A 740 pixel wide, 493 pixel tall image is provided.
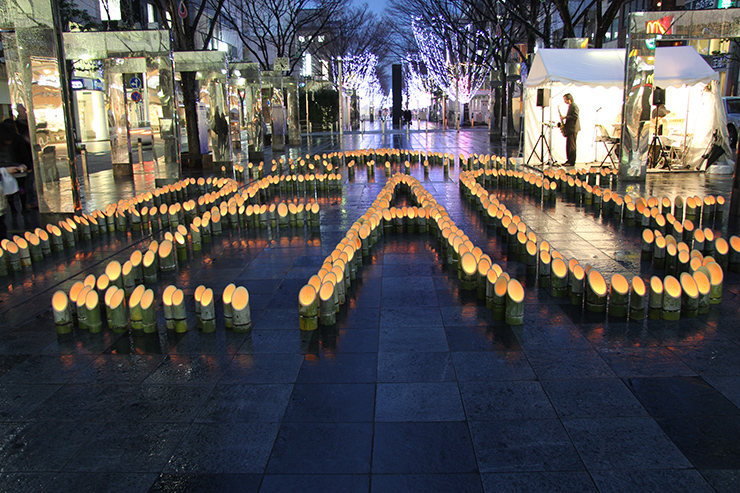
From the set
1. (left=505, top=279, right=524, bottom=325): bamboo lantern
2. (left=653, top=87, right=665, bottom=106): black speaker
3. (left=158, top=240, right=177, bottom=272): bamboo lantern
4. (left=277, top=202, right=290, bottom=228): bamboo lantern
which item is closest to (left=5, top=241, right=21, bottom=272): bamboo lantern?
(left=158, top=240, right=177, bottom=272): bamboo lantern

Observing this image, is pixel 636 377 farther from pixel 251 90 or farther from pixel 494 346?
pixel 251 90

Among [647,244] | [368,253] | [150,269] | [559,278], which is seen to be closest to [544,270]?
[559,278]

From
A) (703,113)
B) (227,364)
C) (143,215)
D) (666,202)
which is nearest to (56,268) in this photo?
(143,215)

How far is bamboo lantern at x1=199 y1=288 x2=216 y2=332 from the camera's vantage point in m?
4.66

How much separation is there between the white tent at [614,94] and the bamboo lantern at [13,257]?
12.9m

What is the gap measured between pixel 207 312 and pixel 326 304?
954 millimetres

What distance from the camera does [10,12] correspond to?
9008mm

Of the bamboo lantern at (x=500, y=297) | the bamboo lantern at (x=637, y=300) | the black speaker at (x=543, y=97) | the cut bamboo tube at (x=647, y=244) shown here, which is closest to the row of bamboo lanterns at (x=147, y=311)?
the bamboo lantern at (x=500, y=297)

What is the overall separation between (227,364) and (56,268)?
390 centimetres

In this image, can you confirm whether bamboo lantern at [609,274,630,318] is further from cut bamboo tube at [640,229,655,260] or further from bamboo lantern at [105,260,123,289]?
bamboo lantern at [105,260,123,289]

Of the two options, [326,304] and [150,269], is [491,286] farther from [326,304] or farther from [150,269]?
[150,269]

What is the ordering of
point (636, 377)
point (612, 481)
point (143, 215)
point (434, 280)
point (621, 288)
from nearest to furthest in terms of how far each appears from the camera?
1. point (612, 481)
2. point (636, 377)
3. point (621, 288)
4. point (434, 280)
5. point (143, 215)

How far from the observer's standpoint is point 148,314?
4656 millimetres

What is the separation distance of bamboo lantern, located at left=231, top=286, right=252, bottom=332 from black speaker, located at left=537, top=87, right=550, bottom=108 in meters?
12.6
